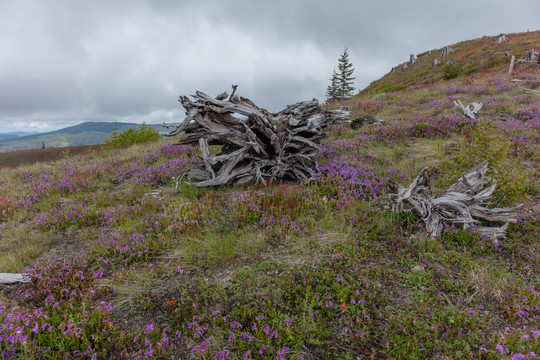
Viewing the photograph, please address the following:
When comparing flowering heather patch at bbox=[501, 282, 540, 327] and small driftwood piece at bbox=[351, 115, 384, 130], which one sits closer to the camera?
flowering heather patch at bbox=[501, 282, 540, 327]


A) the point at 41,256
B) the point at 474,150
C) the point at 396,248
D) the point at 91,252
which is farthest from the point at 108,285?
the point at 474,150

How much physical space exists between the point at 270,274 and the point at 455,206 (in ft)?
12.6

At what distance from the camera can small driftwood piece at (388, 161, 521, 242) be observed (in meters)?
4.54

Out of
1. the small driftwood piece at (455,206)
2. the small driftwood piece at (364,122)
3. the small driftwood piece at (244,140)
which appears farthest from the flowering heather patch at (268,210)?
the small driftwood piece at (364,122)

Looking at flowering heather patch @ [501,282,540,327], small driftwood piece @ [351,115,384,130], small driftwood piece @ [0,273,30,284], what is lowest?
flowering heather patch @ [501,282,540,327]

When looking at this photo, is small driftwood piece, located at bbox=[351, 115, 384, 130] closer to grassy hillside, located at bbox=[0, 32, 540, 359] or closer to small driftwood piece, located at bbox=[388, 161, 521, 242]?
grassy hillside, located at bbox=[0, 32, 540, 359]

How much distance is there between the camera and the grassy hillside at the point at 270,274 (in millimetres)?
2824

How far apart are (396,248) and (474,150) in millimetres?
3656

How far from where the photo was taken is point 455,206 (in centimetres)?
484

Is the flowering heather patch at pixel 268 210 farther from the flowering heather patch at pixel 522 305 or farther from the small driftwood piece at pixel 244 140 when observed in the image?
the flowering heather patch at pixel 522 305

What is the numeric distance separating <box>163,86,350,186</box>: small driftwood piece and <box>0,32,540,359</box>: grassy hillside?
534mm

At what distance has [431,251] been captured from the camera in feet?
13.8

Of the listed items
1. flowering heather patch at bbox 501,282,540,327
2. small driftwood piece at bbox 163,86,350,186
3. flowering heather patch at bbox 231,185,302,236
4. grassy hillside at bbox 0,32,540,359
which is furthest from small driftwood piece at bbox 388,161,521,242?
small driftwood piece at bbox 163,86,350,186

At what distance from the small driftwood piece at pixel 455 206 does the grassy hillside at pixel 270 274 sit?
207mm
